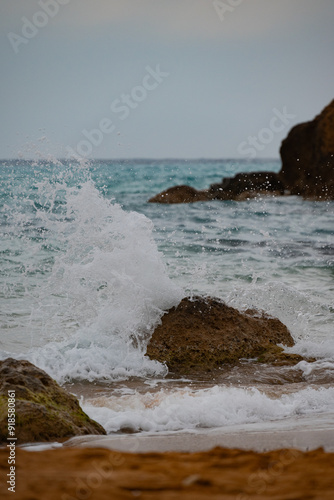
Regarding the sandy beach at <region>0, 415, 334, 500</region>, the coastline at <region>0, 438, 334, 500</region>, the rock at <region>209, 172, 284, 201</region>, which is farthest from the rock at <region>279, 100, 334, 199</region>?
the coastline at <region>0, 438, 334, 500</region>

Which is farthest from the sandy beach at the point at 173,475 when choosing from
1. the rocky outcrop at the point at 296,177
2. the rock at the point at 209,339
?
the rocky outcrop at the point at 296,177

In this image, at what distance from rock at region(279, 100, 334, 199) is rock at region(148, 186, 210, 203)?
4.47 m

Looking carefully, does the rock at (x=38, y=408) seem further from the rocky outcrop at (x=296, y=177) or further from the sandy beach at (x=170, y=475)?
the rocky outcrop at (x=296, y=177)

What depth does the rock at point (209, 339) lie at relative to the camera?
5.30 meters

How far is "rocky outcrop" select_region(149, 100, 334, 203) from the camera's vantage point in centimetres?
2450

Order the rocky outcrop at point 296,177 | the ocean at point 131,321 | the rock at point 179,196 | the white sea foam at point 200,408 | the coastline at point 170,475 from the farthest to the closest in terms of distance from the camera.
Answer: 1. the rocky outcrop at point 296,177
2. the rock at point 179,196
3. the ocean at point 131,321
4. the white sea foam at point 200,408
5. the coastline at point 170,475

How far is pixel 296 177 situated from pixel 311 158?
59.6 inches

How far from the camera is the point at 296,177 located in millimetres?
26969

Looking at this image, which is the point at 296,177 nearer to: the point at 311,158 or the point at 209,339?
the point at 311,158

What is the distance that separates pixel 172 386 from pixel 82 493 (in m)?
2.83

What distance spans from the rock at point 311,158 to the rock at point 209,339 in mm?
19850

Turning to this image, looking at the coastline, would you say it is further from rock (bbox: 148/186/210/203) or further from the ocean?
rock (bbox: 148/186/210/203)

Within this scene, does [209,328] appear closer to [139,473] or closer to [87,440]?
[87,440]

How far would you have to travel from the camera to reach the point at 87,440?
323 centimetres
